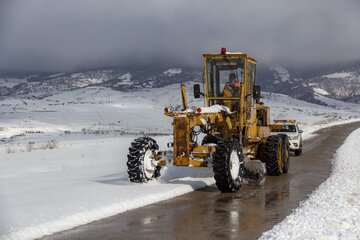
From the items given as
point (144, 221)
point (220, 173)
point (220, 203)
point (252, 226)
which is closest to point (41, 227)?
point (144, 221)

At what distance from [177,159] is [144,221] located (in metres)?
3.57

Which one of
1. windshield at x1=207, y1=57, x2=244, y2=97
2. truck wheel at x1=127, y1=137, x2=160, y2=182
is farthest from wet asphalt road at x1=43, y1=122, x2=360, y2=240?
windshield at x1=207, y1=57, x2=244, y2=97

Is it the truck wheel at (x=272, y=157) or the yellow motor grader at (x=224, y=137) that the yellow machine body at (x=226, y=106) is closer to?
the yellow motor grader at (x=224, y=137)

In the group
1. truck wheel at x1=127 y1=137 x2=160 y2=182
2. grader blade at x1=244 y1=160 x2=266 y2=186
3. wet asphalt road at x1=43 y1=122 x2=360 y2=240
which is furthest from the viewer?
grader blade at x1=244 y1=160 x2=266 y2=186

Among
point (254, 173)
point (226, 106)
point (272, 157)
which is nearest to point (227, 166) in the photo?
point (254, 173)

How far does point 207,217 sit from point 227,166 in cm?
260

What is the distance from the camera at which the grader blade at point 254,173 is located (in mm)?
13070

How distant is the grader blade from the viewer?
13.1 m

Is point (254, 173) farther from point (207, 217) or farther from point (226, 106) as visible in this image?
point (207, 217)

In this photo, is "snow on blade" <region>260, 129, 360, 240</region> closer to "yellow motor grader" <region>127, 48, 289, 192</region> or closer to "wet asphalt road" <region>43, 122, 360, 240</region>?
"wet asphalt road" <region>43, 122, 360, 240</region>

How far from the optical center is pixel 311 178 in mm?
14656

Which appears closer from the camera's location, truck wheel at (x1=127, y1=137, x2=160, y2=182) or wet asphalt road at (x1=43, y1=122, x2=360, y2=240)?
wet asphalt road at (x1=43, y1=122, x2=360, y2=240)

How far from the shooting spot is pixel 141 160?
12.0 m

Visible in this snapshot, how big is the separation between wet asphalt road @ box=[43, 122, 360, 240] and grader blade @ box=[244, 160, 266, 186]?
9.5 inches
